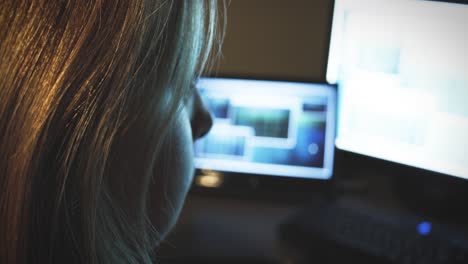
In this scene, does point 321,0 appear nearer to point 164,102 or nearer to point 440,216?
point 440,216

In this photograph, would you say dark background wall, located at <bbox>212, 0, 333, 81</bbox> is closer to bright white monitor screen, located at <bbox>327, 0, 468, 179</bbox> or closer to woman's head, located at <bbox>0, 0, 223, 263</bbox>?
bright white monitor screen, located at <bbox>327, 0, 468, 179</bbox>

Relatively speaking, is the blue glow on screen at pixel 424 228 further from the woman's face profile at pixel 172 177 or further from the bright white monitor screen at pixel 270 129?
the woman's face profile at pixel 172 177

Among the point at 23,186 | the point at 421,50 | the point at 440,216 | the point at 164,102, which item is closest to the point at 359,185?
the point at 440,216

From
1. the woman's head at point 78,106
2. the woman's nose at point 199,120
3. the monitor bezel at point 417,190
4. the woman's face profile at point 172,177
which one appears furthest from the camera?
the monitor bezel at point 417,190

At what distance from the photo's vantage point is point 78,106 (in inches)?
12.7

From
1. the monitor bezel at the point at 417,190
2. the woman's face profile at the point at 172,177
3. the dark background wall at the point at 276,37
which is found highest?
the dark background wall at the point at 276,37

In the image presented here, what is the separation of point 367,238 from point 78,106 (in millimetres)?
548

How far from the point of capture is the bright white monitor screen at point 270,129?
85cm

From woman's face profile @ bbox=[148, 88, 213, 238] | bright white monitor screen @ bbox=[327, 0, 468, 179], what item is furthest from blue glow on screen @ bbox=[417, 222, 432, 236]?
woman's face profile @ bbox=[148, 88, 213, 238]

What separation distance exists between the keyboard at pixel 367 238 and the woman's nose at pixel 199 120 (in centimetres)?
26

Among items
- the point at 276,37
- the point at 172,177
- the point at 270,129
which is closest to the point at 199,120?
the point at 172,177

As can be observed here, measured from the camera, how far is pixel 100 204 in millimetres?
380

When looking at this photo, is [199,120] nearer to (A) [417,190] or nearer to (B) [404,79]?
(B) [404,79]

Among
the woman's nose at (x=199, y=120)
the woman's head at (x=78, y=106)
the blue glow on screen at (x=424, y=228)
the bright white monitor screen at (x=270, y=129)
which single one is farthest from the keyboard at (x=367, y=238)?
the woman's head at (x=78, y=106)
